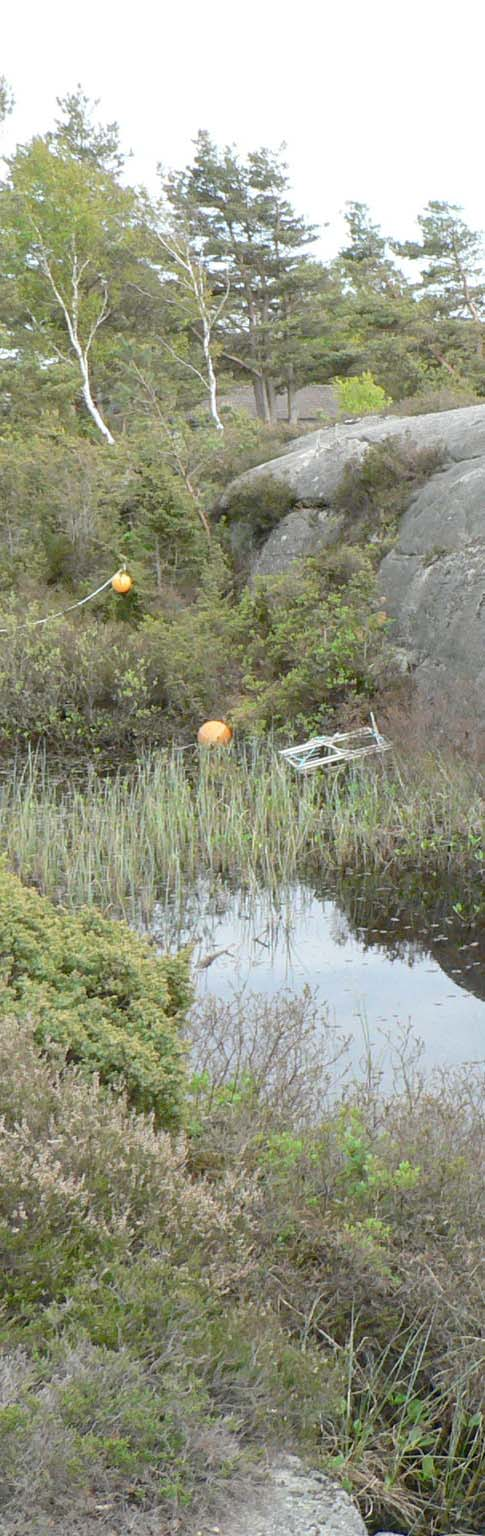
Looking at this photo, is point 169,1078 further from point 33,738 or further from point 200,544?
point 200,544

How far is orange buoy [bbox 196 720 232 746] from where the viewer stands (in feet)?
37.2

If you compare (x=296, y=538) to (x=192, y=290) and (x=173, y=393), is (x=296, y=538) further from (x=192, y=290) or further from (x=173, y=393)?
(x=173, y=393)

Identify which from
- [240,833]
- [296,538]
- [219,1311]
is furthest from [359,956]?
[296,538]

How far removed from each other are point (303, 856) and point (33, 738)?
18.4 ft

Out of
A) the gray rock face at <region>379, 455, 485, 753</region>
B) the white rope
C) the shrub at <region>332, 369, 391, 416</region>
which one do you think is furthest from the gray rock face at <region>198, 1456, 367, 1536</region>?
the shrub at <region>332, 369, 391, 416</region>

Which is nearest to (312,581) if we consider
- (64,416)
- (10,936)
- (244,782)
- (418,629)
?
(418,629)

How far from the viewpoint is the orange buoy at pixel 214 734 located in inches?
447

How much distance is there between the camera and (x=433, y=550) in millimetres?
12484

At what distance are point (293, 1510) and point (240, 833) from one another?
617cm

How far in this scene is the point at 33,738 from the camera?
42.4 ft

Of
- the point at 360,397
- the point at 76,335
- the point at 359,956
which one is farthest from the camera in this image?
the point at 76,335

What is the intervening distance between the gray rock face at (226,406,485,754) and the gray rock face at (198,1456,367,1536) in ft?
24.9

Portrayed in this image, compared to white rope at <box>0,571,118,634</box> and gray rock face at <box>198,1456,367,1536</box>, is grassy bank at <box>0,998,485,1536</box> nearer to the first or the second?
gray rock face at <box>198,1456,367,1536</box>

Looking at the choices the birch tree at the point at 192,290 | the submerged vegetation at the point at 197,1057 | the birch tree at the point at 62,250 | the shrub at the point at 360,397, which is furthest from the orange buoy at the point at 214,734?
the birch tree at the point at 62,250
